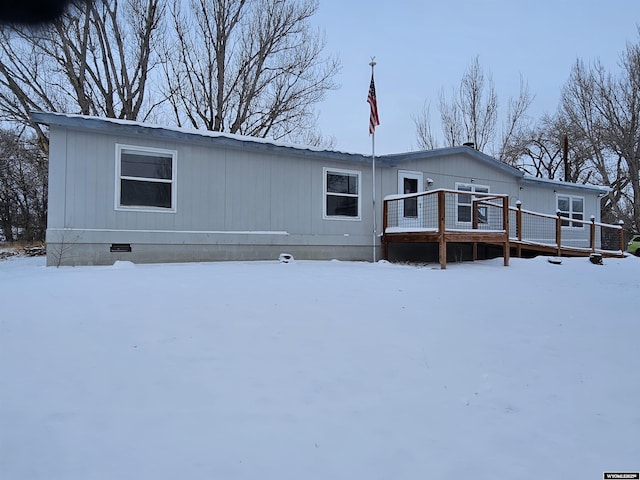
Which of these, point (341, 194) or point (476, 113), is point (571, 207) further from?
point (476, 113)

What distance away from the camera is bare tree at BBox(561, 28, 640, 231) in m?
20.9

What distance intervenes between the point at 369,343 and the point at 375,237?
264 inches

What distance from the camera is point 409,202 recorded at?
10398 millimetres

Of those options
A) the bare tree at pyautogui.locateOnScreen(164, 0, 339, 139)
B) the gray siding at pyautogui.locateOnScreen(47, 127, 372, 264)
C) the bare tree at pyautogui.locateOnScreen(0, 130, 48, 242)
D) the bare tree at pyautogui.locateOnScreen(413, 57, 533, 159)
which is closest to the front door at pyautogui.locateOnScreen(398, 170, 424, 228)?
the gray siding at pyautogui.locateOnScreen(47, 127, 372, 264)

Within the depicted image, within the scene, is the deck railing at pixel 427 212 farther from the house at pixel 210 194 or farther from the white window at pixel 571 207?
the white window at pixel 571 207

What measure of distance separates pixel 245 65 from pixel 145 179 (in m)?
11.1

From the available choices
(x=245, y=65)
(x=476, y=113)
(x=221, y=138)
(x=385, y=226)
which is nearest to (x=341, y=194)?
(x=385, y=226)

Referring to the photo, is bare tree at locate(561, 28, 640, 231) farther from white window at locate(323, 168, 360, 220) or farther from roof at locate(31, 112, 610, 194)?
white window at locate(323, 168, 360, 220)

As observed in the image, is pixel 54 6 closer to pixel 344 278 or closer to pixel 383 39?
pixel 344 278

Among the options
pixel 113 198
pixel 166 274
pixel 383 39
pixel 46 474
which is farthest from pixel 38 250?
pixel 46 474

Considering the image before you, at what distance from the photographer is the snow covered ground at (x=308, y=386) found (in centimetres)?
195

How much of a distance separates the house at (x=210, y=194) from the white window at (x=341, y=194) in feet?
0.08

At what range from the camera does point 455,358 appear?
319 centimetres

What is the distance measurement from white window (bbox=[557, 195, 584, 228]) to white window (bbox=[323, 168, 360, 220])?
789cm
